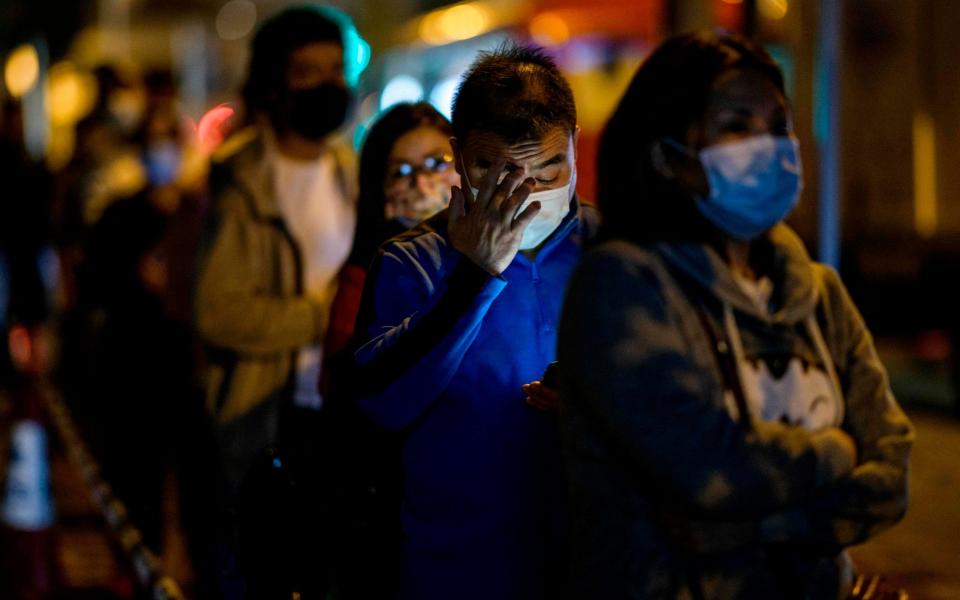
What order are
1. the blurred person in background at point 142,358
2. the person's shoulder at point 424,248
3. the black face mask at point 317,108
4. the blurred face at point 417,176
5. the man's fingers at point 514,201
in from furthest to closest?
the blurred person in background at point 142,358 → the black face mask at point 317,108 → the blurred face at point 417,176 → the person's shoulder at point 424,248 → the man's fingers at point 514,201

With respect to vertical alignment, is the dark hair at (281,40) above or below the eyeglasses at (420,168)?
above

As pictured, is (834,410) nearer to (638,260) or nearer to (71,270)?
(638,260)

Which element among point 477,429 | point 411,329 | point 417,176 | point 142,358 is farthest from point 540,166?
point 142,358

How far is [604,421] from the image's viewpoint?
2385 millimetres

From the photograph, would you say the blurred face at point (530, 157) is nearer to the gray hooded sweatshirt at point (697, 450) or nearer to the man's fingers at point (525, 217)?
the man's fingers at point (525, 217)

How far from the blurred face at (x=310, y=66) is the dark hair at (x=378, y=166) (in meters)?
1.21

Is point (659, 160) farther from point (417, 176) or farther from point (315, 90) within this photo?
point (315, 90)

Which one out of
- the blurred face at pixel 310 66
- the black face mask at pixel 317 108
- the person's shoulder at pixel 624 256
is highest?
the blurred face at pixel 310 66

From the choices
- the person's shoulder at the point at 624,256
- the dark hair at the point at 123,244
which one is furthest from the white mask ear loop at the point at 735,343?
the dark hair at the point at 123,244

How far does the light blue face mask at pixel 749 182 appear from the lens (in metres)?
2.48

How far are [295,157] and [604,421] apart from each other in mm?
3029

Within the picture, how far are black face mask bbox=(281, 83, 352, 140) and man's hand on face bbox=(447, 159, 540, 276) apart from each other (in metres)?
2.31

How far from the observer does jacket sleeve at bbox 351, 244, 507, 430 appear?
278 cm

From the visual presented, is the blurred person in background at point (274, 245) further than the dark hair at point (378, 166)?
Yes
